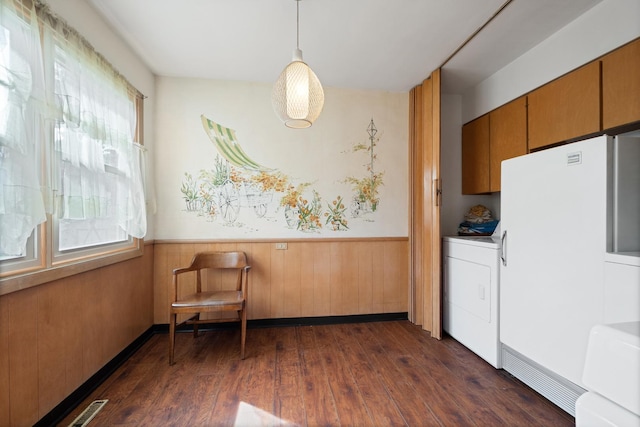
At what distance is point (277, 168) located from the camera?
2.73m

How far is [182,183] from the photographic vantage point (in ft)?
8.59

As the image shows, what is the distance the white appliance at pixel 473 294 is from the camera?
6.47 ft

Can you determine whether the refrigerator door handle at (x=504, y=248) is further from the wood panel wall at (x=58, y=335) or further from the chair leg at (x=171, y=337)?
the wood panel wall at (x=58, y=335)

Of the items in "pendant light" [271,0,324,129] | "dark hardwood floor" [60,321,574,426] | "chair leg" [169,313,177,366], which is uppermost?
"pendant light" [271,0,324,129]

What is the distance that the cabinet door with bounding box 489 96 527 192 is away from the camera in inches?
87.9

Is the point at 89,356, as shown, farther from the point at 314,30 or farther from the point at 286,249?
the point at 314,30

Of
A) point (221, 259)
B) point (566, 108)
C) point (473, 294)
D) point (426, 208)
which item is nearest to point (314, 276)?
point (221, 259)

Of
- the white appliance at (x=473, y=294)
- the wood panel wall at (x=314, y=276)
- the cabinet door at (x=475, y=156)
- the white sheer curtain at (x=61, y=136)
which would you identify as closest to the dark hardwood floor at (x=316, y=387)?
the white appliance at (x=473, y=294)

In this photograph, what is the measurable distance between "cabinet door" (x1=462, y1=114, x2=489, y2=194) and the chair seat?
2532mm

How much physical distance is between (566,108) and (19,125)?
3.24 meters

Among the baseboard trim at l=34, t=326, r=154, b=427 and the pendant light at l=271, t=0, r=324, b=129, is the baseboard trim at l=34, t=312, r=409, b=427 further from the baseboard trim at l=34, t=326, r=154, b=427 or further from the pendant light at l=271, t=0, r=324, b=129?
the pendant light at l=271, t=0, r=324, b=129

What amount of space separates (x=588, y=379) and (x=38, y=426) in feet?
7.64

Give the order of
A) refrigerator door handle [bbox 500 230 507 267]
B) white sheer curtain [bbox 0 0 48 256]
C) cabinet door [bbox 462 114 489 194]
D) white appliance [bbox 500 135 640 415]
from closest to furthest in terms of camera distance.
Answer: white sheer curtain [bbox 0 0 48 256] < white appliance [bbox 500 135 640 415] < refrigerator door handle [bbox 500 230 507 267] < cabinet door [bbox 462 114 489 194]

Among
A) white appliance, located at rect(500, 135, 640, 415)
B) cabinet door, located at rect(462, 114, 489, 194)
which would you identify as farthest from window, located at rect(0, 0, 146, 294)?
cabinet door, located at rect(462, 114, 489, 194)
